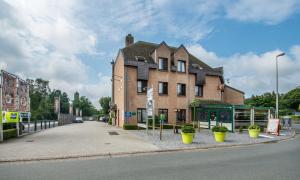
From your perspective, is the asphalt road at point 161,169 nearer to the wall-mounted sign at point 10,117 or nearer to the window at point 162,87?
the wall-mounted sign at point 10,117

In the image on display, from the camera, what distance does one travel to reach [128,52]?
97.2 ft

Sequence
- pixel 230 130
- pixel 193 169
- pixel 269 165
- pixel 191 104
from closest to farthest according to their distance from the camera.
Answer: pixel 193 169 → pixel 269 165 → pixel 230 130 → pixel 191 104

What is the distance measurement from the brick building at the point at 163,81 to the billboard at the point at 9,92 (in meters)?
12.1

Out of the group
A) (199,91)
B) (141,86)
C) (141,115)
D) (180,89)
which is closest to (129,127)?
(141,115)

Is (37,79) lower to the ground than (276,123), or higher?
higher

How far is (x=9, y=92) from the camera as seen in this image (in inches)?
668

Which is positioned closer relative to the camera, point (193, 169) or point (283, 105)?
point (193, 169)

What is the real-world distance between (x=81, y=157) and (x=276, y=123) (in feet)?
58.7

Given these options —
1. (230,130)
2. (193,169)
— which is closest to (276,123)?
(230,130)

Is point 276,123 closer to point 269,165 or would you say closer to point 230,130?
point 230,130

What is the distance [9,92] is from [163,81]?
17.5 metres

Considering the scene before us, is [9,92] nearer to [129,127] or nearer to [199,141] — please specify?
[129,127]

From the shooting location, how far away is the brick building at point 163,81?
2831 centimetres

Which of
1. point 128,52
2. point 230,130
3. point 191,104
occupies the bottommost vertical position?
point 230,130
